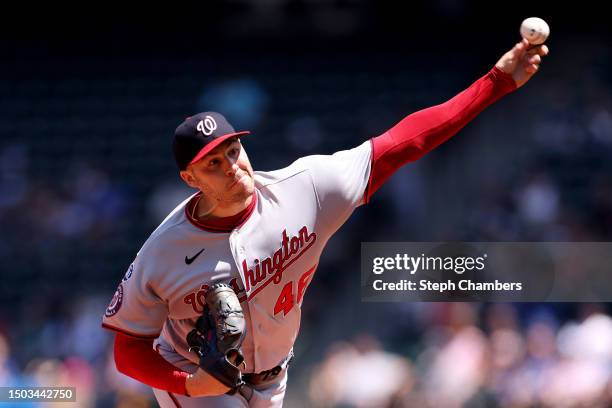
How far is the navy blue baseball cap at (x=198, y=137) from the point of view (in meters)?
3.01

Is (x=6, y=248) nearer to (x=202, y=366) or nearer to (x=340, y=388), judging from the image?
(x=340, y=388)

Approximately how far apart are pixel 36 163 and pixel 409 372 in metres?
5.10

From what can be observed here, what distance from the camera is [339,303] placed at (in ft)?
27.0

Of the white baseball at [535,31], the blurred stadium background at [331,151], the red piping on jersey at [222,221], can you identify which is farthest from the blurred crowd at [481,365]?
the red piping on jersey at [222,221]

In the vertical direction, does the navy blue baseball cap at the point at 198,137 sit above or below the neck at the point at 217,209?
above

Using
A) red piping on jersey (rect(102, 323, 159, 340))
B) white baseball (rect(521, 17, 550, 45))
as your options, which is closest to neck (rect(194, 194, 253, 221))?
red piping on jersey (rect(102, 323, 159, 340))

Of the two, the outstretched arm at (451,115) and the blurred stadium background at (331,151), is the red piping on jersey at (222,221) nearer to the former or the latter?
the outstretched arm at (451,115)

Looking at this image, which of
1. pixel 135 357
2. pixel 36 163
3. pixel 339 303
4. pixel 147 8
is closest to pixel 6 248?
pixel 36 163

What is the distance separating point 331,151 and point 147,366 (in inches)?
258

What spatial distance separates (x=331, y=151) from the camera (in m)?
9.58

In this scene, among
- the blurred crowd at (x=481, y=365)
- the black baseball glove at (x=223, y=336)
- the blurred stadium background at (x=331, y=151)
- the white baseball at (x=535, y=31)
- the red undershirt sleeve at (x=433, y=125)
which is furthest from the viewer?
the blurred stadium background at (x=331, y=151)

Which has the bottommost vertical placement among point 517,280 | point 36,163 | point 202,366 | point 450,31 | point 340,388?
point 202,366

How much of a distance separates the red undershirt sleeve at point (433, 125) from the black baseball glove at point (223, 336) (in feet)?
2.07

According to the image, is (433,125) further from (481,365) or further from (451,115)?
(481,365)
